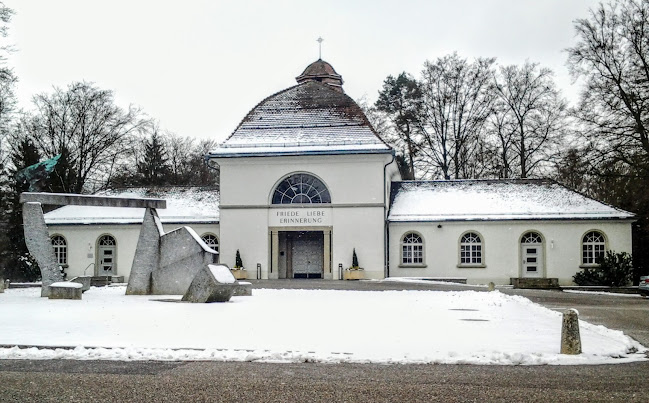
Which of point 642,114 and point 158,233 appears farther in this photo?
point 642,114

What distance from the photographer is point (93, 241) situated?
36.3 meters

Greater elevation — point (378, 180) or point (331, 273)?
point (378, 180)

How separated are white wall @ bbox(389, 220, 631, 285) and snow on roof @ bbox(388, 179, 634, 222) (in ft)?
1.25

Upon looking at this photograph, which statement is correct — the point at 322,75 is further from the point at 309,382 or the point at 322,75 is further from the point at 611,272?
the point at 309,382

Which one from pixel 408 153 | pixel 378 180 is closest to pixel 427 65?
pixel 408 153

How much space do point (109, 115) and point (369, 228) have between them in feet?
75.0

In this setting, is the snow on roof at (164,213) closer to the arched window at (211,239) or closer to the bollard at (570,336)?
the arched window at (211,239)

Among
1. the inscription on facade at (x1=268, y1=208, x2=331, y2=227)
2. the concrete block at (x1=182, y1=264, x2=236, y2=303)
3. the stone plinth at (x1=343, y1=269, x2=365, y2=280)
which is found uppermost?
the inscription on facade at (x1=268, y1=208, x2=331, y2=227)

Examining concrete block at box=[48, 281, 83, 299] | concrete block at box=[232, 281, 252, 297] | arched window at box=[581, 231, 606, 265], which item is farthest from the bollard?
→ arched window at box=[581, 231, 606, 265]

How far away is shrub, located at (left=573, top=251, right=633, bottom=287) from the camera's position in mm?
30734

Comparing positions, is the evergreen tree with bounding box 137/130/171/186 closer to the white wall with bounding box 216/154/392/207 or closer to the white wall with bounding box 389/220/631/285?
the white wall with bounding box 216/154/392/207

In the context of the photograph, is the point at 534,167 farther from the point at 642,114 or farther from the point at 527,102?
the point at 642,114

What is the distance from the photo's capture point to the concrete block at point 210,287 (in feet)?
55.5

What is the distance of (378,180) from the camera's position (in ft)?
110
